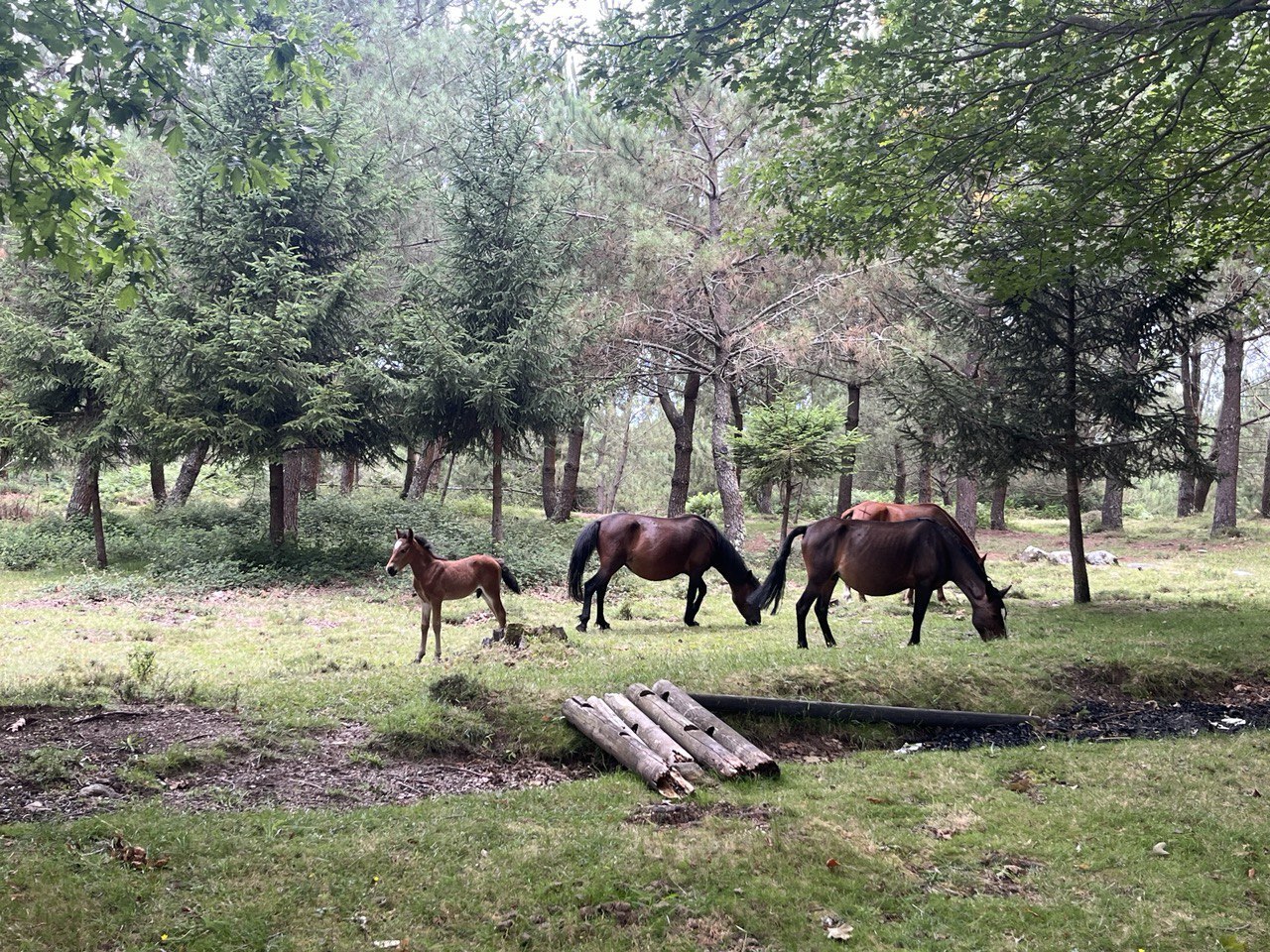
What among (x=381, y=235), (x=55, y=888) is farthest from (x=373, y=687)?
(x=381, y=235)

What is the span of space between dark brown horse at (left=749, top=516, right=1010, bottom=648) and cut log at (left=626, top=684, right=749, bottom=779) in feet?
11.9

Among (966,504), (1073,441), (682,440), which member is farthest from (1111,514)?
(1073,441)

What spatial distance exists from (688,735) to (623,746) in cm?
58

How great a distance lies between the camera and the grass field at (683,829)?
15.4 feet

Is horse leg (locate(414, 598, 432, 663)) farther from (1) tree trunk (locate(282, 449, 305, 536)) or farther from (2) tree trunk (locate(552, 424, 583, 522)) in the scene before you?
(2) tree trunk (locate(552, 424, 583, 522))

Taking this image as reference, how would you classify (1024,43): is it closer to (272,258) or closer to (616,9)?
(616,9)

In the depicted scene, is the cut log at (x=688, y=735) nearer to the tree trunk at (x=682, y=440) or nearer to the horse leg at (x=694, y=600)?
→ the horse leg at (x=694, y=600)

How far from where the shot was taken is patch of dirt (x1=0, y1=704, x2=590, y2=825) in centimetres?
591

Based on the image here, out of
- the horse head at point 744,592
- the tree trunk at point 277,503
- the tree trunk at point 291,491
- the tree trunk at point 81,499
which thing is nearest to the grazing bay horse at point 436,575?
the horse head at point 744,592

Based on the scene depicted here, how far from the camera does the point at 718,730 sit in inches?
297

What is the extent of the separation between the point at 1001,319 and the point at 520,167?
11867mm

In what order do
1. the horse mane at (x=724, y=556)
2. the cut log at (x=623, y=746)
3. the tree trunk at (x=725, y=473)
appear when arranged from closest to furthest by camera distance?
1. the cut log at (x=623, y=746)
2. the horse mane at (x=724, y=556)
3. the tree trunk at (x=725, y=473)

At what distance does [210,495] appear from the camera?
2991cm

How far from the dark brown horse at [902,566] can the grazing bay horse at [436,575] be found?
409 centimetres
